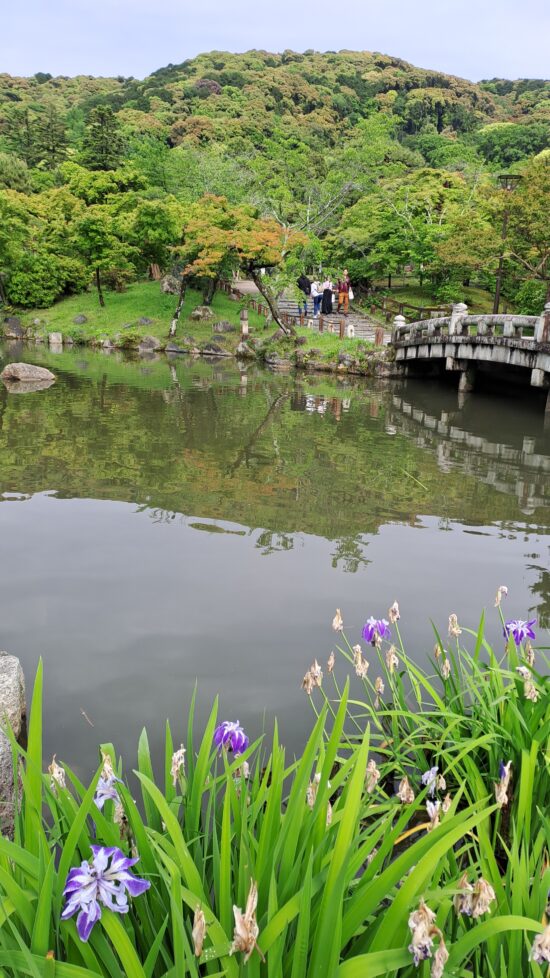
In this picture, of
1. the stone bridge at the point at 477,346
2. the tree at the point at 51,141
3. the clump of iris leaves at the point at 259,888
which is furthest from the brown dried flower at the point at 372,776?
the tree at the point at 51,141

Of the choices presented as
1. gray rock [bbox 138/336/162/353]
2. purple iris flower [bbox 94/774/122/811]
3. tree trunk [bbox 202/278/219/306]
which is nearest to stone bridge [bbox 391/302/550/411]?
gray rock [bbox 138/336/162/353]

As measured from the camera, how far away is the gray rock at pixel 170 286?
36.2m

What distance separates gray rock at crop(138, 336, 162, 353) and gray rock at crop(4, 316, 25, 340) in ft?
25.8

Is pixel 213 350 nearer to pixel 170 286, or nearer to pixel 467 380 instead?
pixel 170 286

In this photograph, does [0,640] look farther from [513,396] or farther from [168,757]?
[513,396]

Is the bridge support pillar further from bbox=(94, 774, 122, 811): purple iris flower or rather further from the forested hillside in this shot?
bbox=(94, 774, 122, 811): purple iris flower

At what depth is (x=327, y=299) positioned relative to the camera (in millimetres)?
31469

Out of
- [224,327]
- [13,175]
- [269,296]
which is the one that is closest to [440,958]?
[269,296]

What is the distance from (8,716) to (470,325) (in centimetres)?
1928

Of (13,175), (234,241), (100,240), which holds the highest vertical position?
(13,175)

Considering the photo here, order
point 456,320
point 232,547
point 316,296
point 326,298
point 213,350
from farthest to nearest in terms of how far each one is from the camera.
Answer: point 326,298 < point 316,296 < point 213,350 < point 456,320 < point 232,547

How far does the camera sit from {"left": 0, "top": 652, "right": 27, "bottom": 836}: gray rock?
3.09 metres

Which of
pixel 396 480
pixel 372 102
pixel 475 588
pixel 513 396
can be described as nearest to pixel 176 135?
pixel 372 102

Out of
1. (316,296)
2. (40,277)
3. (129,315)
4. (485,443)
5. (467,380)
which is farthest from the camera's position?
(40,277)
